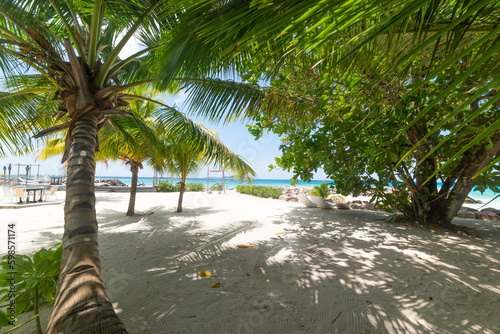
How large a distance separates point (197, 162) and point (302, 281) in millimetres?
7470

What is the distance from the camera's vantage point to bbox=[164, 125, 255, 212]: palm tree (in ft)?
15.9

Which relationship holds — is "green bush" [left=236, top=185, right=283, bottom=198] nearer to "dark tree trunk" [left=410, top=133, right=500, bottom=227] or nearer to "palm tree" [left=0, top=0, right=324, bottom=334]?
"dark tree trunk" [left=410, top=133, right=500, bottom=227]

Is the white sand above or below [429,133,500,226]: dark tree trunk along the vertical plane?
below

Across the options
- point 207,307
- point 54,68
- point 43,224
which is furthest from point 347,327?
point 43,224

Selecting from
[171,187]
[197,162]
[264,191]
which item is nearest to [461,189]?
[197,162]

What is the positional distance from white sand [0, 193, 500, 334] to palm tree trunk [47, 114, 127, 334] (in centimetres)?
60

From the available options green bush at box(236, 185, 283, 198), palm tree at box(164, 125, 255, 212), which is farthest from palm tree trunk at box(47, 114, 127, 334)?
green bush at box(236, 185, 283, 198)

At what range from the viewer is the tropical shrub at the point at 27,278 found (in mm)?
1546

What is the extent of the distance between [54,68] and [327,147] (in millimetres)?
4225

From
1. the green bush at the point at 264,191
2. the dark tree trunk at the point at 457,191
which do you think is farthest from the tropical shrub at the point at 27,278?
the green bush at the point at 264,191

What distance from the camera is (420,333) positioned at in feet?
5.47

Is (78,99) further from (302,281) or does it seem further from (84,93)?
(302,281)

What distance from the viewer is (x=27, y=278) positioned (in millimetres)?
1635

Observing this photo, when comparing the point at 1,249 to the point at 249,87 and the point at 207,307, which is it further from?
the point at 249,87
